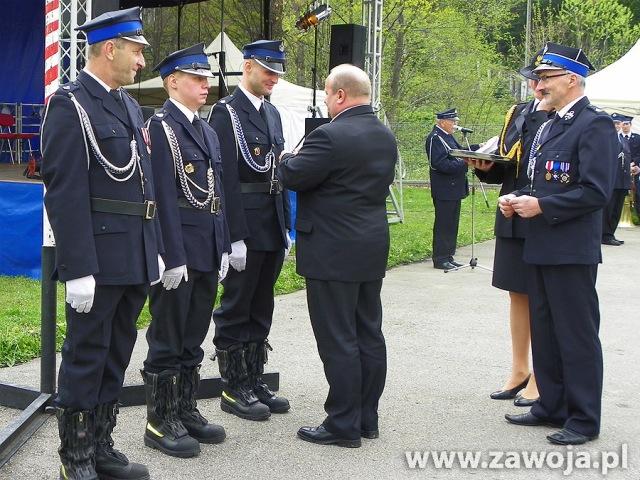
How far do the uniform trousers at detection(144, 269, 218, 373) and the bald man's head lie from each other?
1148 millimetres

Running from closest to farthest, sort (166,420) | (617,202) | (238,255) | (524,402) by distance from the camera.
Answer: (166,420) < (238,255) < (524,402) < (617,202)

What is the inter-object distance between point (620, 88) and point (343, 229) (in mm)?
15897

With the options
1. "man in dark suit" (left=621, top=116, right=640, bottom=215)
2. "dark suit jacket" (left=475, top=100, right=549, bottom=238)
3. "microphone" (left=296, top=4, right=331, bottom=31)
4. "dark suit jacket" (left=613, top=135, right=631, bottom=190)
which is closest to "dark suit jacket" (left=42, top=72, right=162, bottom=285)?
"dark suit jacket" (left=475, top=100, right=549, bottom=238)

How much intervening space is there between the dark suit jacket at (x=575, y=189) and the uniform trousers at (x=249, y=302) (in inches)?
60.9

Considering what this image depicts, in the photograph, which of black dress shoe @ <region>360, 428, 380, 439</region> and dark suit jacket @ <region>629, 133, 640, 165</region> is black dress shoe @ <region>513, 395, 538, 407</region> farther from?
dark suit jacket @ <region>629, 133, 640, 165</region>

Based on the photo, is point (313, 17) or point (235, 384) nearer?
point (235, 384)

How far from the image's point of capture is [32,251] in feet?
32.8

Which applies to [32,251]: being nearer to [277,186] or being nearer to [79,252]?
[277,186]

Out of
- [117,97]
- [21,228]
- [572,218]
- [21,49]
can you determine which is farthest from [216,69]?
[117,97]

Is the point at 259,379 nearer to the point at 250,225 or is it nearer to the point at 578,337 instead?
the point at 250,225

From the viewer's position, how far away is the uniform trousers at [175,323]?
194 inches

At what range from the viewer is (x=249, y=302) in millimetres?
5711

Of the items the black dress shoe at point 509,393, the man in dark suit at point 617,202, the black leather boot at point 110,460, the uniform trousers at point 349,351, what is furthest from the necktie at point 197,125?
the man in dark suit at point 617,202

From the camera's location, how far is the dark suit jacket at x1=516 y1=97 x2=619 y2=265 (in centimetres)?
508
